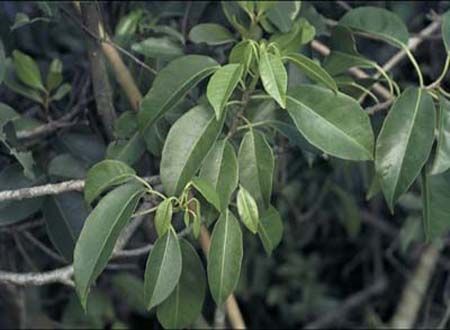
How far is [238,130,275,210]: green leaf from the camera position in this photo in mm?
1183

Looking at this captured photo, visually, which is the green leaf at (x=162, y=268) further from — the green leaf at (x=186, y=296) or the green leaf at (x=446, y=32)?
the green leaf at (x=446, y=32)

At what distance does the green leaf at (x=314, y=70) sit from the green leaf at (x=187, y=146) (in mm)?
116

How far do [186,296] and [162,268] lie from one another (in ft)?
0.59

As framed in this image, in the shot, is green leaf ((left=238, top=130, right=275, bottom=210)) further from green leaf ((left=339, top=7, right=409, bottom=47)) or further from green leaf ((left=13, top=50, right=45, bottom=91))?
green leaf ((left=13, top=50, right=45, bottom=91))

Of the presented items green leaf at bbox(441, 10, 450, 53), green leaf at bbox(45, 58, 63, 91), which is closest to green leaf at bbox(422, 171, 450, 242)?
green leaf at bbox(441, 10, 450, 53)

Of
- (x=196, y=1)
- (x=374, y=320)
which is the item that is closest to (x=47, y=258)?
(x=196, y=1)

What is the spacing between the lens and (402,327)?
2223mm

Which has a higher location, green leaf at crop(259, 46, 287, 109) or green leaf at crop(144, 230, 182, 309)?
green leaf at crop(259, 46, 287, 109)

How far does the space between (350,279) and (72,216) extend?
1.42m

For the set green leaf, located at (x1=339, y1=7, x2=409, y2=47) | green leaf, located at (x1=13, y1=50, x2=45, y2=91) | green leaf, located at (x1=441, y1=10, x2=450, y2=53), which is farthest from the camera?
green leaf, located at (x1=13, y1=50, x2=45, y2=91)

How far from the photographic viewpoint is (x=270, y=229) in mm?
1303

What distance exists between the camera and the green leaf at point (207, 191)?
3.63ft

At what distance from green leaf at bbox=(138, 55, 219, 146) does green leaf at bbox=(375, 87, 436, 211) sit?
0.74ft

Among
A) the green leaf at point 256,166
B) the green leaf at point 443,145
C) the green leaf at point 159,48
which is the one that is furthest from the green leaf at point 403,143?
the green leaf at point 159,48
